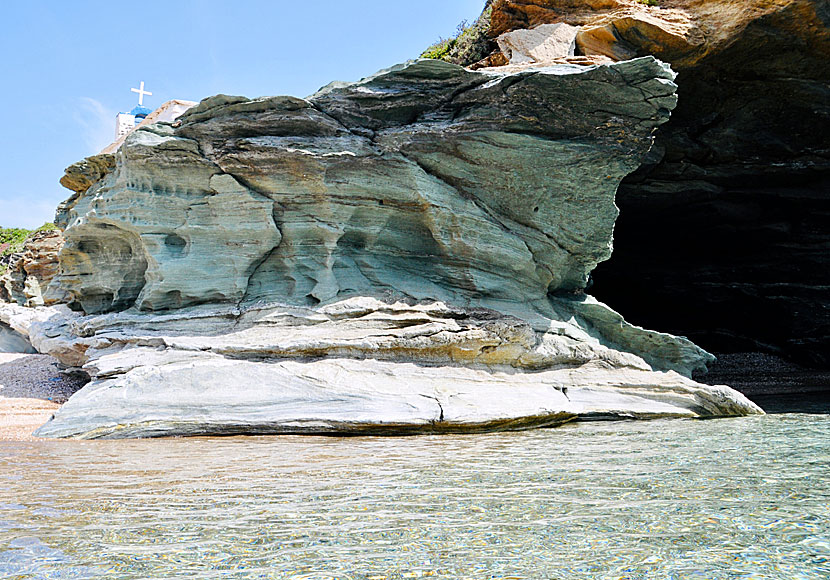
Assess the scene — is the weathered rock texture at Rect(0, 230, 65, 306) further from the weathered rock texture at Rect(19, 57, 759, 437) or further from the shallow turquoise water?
the shallow turquoise water

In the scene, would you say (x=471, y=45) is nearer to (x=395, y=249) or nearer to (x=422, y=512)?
(x=395, y=249)

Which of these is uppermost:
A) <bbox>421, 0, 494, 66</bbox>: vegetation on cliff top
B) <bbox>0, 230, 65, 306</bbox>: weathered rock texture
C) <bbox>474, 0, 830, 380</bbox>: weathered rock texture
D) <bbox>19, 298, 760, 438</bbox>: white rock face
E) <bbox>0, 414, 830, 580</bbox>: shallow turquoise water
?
<bbox>421, 0, 494, 66</bbox>: vegetation on cliff top

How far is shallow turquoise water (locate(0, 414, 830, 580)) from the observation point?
2834 mm

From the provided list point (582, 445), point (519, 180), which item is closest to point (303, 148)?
point (519, 180)

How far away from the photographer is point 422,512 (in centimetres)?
376

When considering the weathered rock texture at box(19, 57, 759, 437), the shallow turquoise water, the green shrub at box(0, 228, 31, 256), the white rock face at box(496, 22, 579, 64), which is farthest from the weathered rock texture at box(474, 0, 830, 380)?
the green shrub at box(0, 228, 31, 256)

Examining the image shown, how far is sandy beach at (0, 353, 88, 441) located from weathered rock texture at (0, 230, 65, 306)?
6.71m

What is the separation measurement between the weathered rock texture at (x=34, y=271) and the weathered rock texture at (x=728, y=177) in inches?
668

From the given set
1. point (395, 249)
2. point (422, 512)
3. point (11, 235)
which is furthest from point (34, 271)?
point (422, 512)

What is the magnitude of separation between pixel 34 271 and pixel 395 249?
55.5ft

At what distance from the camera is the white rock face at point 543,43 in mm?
12609

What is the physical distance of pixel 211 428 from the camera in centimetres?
756

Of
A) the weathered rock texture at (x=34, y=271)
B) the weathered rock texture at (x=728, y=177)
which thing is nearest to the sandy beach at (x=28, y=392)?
the weathered rock texture at (x=34, y=271)

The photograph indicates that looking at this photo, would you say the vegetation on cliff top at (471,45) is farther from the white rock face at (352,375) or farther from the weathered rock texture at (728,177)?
the white rock face at (352,375)
